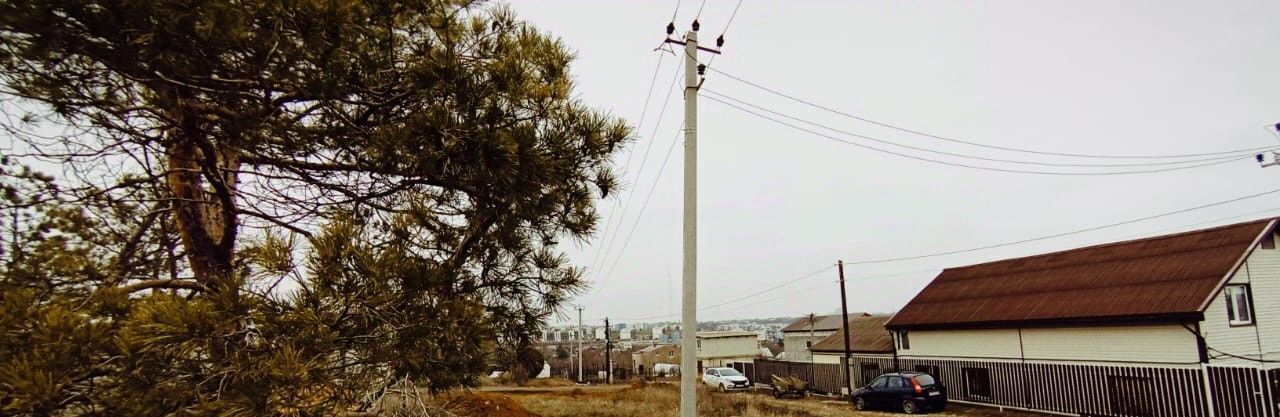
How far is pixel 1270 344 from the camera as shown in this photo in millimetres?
18047

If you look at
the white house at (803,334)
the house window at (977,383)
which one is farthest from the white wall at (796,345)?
the house window at (977,383)

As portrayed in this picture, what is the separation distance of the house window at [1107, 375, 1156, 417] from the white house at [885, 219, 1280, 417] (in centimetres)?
3

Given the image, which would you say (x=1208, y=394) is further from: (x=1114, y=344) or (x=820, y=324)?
(x=820, y=324)

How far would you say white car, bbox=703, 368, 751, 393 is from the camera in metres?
31.9

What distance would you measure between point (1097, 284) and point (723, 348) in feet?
124

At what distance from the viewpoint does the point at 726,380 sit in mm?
31984

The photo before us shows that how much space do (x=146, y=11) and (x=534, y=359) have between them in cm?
291

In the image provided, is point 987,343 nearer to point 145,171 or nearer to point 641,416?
point 641,416

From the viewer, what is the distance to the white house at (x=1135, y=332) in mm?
15758

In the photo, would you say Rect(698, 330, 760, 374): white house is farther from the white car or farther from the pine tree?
the pine tree

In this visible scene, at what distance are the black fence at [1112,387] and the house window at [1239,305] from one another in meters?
3.40

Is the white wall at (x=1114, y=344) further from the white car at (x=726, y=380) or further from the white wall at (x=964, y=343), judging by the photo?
the white car at (x=726, y=380)

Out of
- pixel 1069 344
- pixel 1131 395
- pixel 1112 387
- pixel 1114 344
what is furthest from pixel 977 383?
pixel 1131 395

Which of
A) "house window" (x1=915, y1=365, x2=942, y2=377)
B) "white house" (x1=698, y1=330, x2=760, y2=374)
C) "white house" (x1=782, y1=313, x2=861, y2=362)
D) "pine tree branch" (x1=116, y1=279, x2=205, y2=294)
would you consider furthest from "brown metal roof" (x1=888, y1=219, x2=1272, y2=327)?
"white house" (x1=698, y1=330, x2=760, y2=374)
